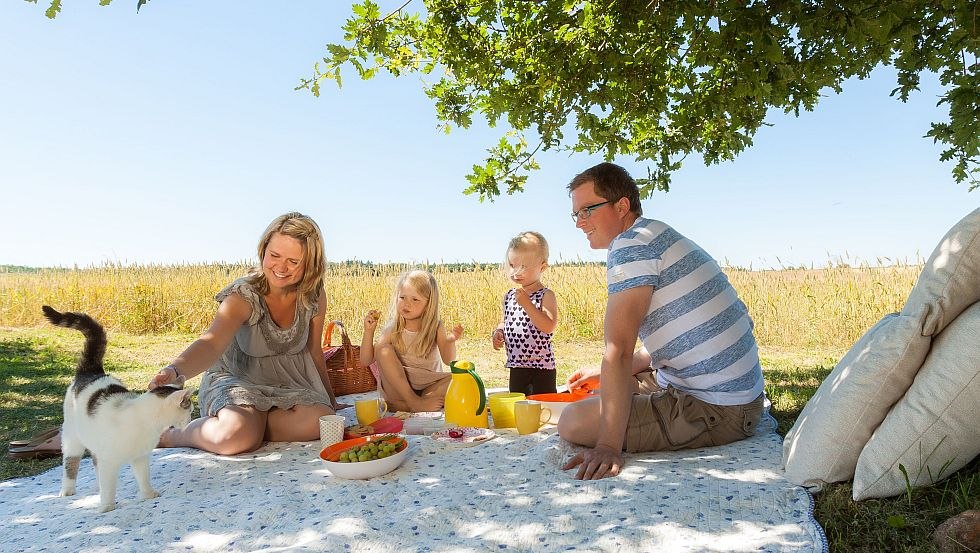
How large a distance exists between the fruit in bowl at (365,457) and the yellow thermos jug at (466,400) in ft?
2.46

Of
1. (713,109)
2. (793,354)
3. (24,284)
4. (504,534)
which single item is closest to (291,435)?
(504,534)

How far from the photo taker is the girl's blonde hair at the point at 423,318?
481 cm

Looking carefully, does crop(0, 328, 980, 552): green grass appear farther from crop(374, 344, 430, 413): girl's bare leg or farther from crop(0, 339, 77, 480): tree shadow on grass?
crop(374, 344, 430, 413): girl's bare leg

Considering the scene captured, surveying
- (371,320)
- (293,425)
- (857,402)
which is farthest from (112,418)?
(857,402)

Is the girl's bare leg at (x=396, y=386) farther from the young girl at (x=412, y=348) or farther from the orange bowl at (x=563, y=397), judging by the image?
the orange bowl at (x=563, y=397)

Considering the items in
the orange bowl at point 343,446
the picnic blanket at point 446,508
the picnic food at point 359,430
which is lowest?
the picnic blanket at point 446,508

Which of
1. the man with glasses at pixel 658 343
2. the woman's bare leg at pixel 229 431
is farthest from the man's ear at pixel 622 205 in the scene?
the woman's bare leg at pixel 229 431

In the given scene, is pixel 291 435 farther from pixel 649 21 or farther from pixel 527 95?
pixel 649 21

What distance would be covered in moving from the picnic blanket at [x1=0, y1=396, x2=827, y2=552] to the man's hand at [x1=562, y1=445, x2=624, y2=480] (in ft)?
0.18

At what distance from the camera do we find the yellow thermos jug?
404 cm

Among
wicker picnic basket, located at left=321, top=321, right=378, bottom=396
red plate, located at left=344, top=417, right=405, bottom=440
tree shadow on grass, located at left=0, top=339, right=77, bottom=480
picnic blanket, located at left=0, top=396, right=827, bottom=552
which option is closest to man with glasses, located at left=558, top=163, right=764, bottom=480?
picnic blanket, located at left=0, top=396, right=827, bottom=552

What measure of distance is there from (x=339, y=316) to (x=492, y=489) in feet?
30.1

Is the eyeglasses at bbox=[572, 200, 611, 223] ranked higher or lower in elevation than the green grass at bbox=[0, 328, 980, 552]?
higher

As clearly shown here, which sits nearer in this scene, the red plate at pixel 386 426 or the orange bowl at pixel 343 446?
the orange bowl at pixel 343 446
